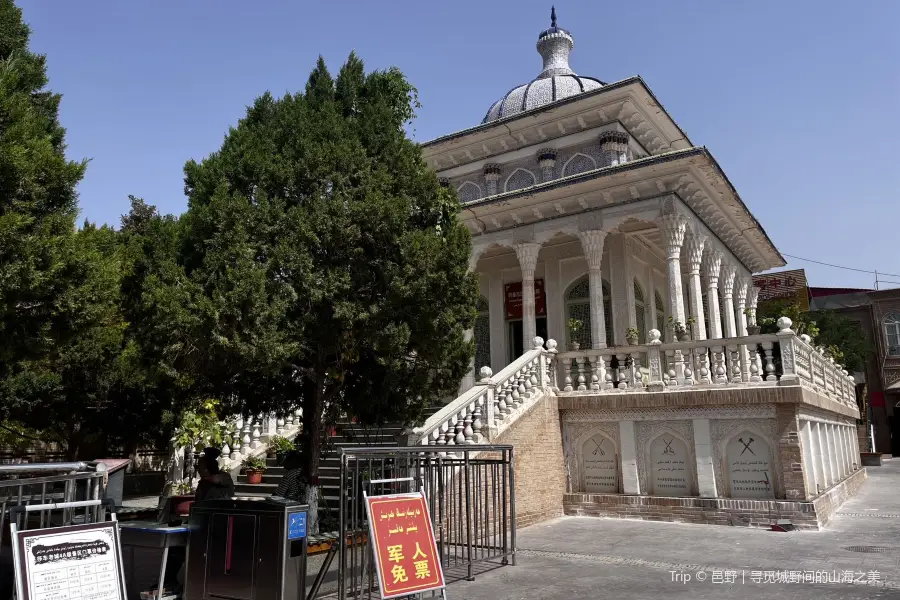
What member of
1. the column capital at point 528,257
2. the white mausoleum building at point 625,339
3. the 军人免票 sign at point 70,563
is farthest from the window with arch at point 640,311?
the 军人免票 sign at point 70,563

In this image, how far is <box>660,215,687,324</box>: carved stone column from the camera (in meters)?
15.3

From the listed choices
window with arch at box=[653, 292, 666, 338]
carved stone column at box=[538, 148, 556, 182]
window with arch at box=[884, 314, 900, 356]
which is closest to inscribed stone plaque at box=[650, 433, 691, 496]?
window with arch at box=[653, 292, 666, 338]

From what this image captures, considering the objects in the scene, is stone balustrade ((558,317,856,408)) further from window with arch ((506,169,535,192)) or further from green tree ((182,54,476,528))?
window with arch ((506,169,535,192))

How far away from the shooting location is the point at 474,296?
985 cm

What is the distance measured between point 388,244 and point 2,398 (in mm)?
9061

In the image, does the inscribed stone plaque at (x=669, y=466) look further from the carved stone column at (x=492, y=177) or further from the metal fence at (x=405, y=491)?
the carved stone column at (x=492, y=177)

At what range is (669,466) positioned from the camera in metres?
13.1

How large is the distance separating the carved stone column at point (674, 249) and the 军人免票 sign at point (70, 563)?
41.4 ft

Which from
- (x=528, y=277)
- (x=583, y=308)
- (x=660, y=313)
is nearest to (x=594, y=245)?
(x=528, y=277)

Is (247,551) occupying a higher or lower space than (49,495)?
lower

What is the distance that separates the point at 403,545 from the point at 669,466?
336 inches

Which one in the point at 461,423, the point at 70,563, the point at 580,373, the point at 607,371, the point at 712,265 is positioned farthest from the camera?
the point at 712,265

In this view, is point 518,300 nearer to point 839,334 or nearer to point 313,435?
point 313,435

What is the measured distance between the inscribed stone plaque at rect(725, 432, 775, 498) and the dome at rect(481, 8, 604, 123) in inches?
478
